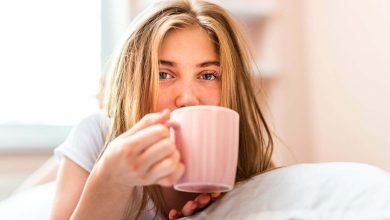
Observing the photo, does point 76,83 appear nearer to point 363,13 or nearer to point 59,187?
point 59,187

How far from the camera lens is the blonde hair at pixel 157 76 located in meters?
0.85

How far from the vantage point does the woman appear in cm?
82

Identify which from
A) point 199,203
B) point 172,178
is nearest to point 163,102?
point 199,203

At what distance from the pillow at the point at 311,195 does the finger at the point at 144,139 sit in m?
0.19

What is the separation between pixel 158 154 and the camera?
20.6 inches

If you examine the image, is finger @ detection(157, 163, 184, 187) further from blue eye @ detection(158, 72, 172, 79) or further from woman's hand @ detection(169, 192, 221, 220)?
blue eye @ detection(158, 72, 172, 79)

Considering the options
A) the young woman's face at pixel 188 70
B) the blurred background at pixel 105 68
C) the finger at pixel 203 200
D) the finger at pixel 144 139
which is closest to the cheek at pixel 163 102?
the young woman's face at pixel 188 70

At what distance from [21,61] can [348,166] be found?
114 centimetres

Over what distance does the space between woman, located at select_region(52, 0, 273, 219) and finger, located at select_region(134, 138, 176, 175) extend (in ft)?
0.55

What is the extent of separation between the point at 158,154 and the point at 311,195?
0.22 m

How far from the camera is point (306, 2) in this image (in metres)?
1.60

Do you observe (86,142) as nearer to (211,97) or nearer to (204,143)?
(211,97)

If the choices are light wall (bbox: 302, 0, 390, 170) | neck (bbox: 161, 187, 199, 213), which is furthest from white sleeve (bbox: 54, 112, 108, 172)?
light wall (bbox: 302, 0, 390, 170)

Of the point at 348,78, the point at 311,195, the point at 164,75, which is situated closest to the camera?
the point at 311,195
